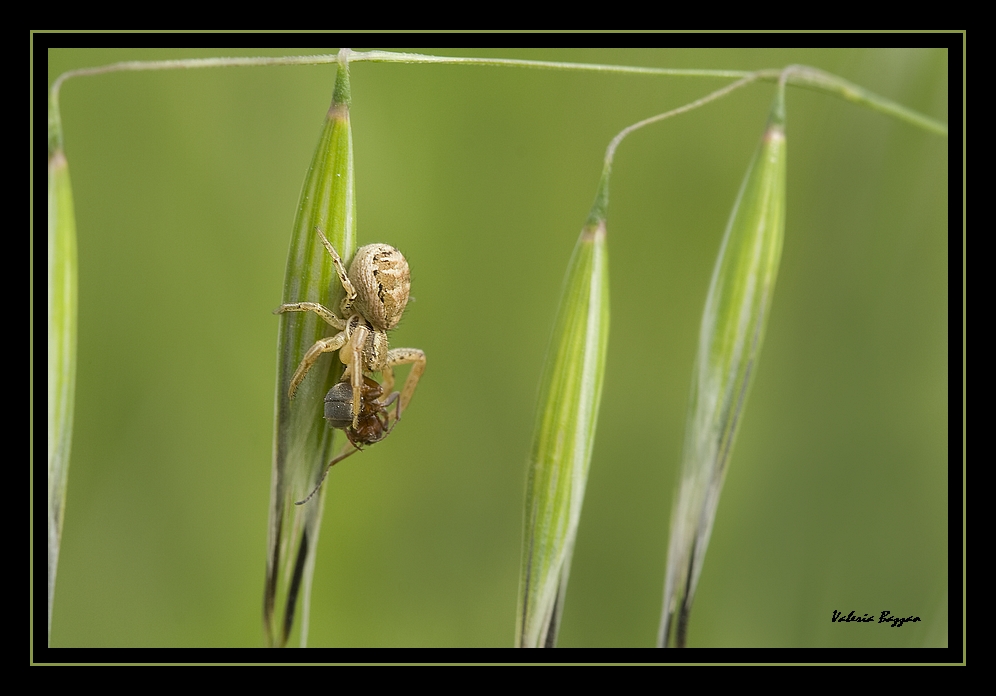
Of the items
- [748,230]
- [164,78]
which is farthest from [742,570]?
[164,78]

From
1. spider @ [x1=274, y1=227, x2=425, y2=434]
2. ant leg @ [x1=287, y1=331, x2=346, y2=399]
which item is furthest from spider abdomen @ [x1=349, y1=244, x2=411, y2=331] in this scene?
ant leg @ [x1=287, y1=331, x2=346, y2=399]

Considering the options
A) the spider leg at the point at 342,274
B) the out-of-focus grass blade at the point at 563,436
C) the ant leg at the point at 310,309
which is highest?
the spider leg at the point at 342,274

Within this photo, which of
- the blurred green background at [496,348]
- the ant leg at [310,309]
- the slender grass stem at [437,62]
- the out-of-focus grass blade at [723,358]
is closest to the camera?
the slender grass stem at [437,62]

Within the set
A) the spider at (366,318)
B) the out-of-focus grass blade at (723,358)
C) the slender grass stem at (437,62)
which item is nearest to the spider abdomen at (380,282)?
the spider at (366,318)

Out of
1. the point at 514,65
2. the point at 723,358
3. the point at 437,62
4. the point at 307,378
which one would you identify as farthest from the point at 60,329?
the point at 723,358

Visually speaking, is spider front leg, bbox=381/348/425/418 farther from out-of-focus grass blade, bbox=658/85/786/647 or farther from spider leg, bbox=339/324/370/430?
out-of-focus grass blade, bbox=658/85/786/647

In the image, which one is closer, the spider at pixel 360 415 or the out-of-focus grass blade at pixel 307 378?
the out-of-focus grass blade at pixel 307 378

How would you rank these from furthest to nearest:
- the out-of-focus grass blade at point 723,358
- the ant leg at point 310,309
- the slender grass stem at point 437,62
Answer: the out-of-focus grass blade at point 723,358 < the ant leg at point 310,309 < the slender grass stem at point 437,62

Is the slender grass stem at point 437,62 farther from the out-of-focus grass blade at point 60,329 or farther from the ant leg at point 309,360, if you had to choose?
the ant leg at point 309,360
